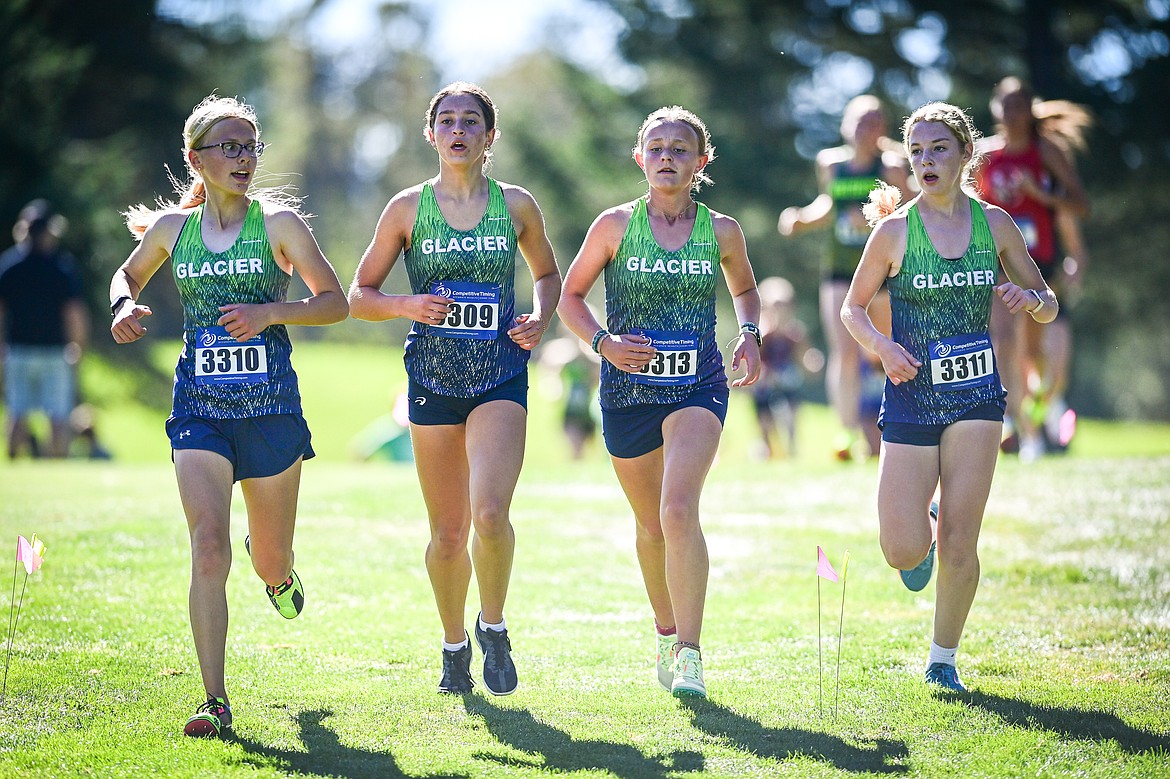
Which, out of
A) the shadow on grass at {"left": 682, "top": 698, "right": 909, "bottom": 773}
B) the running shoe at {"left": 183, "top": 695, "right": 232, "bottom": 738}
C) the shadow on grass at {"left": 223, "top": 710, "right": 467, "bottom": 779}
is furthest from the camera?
the running shoe at {"left": 183, "top": 695, "right": 232, "bottom": 738}

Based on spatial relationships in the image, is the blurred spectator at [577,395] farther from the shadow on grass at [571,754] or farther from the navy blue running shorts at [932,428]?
the shadow on grass at [571,754]

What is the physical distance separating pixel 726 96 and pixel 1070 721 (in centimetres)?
2579

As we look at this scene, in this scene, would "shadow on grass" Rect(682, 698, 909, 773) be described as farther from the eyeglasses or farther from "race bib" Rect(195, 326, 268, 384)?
the eyeglasses

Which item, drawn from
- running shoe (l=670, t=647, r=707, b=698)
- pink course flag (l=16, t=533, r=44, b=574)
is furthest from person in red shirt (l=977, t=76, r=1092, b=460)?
pink course flag (l=16, t=533, r=44, b=574)

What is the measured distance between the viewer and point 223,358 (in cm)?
527

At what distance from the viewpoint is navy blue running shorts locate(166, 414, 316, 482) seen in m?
5.21

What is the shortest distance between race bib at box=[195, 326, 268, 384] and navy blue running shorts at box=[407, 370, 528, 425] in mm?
670

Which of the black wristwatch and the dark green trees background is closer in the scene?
the black wristwatch

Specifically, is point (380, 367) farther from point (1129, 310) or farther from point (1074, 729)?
point (1074, 729)

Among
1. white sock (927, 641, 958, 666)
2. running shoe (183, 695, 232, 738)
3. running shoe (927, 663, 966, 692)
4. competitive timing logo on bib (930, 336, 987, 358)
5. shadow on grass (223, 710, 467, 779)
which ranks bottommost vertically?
shadow on grass (223, 710, 467, 779)

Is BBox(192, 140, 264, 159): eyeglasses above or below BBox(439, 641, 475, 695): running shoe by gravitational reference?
above

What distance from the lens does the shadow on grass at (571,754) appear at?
15.0ft

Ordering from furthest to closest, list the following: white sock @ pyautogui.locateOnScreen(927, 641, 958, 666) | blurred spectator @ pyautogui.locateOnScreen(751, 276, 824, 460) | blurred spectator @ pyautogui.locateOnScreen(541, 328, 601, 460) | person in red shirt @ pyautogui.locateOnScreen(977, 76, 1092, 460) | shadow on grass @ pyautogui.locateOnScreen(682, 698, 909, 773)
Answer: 1. blurred spectator @ pyautogui.locateOnScreen(751, 276, 824, 460)
2. blurred spectator @ pyautogui.locateOnScreen(541, 328, 601, 460)
3. person in red shirt @ pyautogui.locateOnScreen(977, 76, 1092, 460)
4. white sock @ pyautogui.locateOnScreen(927, 641, 958, 666)
5. shadow on grass @ pyautogui.locateOnScreen(682, 698, 909, 773)

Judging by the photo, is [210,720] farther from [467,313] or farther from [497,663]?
[467,313]
